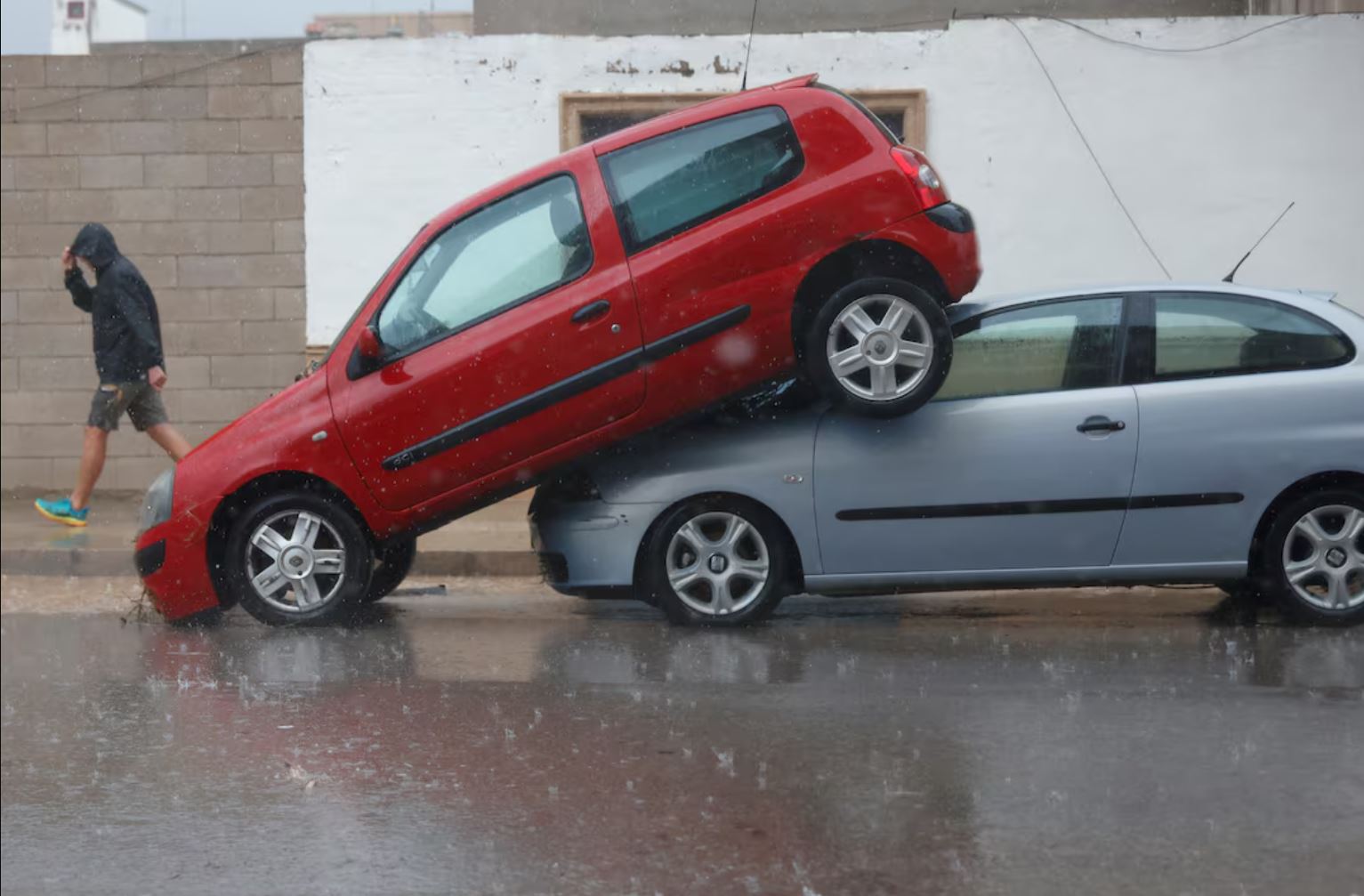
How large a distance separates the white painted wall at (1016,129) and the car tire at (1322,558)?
16.5ft

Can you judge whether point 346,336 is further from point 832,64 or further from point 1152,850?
point 832,64

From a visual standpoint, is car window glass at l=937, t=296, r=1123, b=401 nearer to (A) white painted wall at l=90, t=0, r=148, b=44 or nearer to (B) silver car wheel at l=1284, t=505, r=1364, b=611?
(B) silver car wheel at l=1284, t=505, r=1364, b=611

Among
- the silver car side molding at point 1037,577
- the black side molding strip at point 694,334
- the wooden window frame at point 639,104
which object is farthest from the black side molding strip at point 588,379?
the wooden window frame at point 639,104

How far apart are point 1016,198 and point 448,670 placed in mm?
7332

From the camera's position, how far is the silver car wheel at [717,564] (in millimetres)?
7199

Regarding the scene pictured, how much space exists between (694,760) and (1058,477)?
261cm

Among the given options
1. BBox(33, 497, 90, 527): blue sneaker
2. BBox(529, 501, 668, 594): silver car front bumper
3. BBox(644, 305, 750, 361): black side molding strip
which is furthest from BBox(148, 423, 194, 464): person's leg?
BBox(644, 305, 750, 361): black side molding strip

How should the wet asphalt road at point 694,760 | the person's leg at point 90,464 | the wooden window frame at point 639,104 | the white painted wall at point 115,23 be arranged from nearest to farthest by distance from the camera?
the wet asphalt road at point 694,760 → the person's leg at point 90,464 → the wooden window frame at point 639,104 → the white painted wall at point 115,23

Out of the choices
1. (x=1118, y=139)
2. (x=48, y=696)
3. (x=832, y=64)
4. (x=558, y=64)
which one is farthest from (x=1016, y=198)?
(x=48, y=696)

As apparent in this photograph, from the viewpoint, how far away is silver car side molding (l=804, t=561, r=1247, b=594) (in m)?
7.09

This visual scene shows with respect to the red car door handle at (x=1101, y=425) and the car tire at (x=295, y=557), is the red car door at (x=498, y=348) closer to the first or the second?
the car tire at (x=295, y=557)

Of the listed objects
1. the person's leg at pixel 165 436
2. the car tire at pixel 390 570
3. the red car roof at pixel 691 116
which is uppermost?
the red car roof at pixel 691 116

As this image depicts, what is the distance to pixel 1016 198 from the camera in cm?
1254

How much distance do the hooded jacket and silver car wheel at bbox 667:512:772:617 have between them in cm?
468
